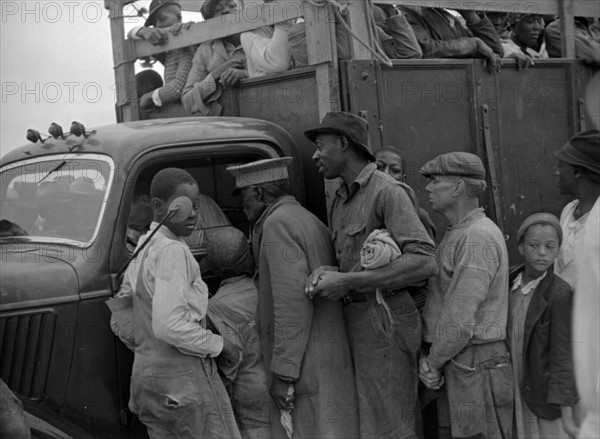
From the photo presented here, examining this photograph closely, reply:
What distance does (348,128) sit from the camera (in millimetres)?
3990

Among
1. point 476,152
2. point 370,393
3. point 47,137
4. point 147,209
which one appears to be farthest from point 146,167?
point 476,152

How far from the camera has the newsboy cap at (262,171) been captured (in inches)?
158

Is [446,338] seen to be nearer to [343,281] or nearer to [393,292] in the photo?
[393,292]

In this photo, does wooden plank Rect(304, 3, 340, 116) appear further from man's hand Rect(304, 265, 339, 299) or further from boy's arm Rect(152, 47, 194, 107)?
boy's arm Rect(152, 47, 194, 107)

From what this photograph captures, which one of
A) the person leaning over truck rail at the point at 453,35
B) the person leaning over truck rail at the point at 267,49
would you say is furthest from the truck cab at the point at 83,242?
the person leaning over truck rail at the point at 453,35

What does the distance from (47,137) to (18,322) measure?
1231 mm

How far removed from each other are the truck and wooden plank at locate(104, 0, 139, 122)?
14mm

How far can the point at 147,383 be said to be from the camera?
3564 millimetres

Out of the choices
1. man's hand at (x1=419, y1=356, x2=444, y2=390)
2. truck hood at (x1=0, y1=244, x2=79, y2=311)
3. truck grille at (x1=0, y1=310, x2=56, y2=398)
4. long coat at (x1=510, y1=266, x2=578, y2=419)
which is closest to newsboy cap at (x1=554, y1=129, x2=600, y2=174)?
long coat at (x1=510, y1=266, x2=578, y2=419)

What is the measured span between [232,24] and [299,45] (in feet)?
1.77

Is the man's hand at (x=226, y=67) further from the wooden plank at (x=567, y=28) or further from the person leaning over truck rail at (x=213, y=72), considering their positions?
the wooden plank at (x=567, y=28)

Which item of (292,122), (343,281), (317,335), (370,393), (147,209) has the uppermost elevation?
(292,122)

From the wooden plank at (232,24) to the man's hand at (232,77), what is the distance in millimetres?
214

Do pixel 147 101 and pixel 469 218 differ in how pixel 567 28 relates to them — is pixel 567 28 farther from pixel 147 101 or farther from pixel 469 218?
pixel 147 101
